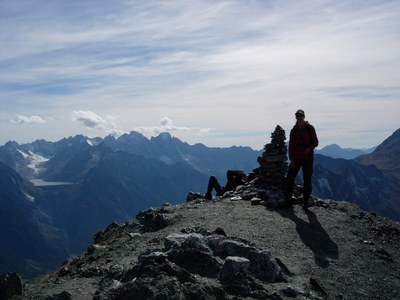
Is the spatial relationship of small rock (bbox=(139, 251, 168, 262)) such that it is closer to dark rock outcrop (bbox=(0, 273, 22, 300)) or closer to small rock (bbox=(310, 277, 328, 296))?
small rock (bbox=(310, 277, 328, 296))

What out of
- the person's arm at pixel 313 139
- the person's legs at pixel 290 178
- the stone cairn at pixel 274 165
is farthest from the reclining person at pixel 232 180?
the person's arm at pixel 313 139

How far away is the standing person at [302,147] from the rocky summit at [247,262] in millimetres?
1796

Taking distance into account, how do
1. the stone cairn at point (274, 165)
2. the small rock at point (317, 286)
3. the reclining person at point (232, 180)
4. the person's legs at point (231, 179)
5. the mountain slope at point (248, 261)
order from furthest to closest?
the person's legs at point (231, 179) < the reclining person at point (232, 180) < the stone cairn at point (274, 165) < the small rock at point (317, 286) < the mountain slope at point (248, 261)

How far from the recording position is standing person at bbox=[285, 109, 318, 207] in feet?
72.2

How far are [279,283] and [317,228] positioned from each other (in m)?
7.10

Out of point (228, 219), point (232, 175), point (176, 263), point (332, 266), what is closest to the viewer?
point (176, 263)

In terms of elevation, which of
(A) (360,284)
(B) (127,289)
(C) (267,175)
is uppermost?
(C) (267,175)

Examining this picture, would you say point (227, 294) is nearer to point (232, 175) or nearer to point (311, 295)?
point (311, 295)

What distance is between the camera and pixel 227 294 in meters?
12.0

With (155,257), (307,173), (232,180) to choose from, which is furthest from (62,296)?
(232,180)

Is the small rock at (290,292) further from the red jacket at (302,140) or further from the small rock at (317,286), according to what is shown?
the red jacket at (302,140)

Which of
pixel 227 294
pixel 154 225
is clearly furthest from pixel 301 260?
pixel 154 225

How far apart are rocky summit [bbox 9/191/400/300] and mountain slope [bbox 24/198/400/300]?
31 millimetres

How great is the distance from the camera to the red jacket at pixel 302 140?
2205cm
